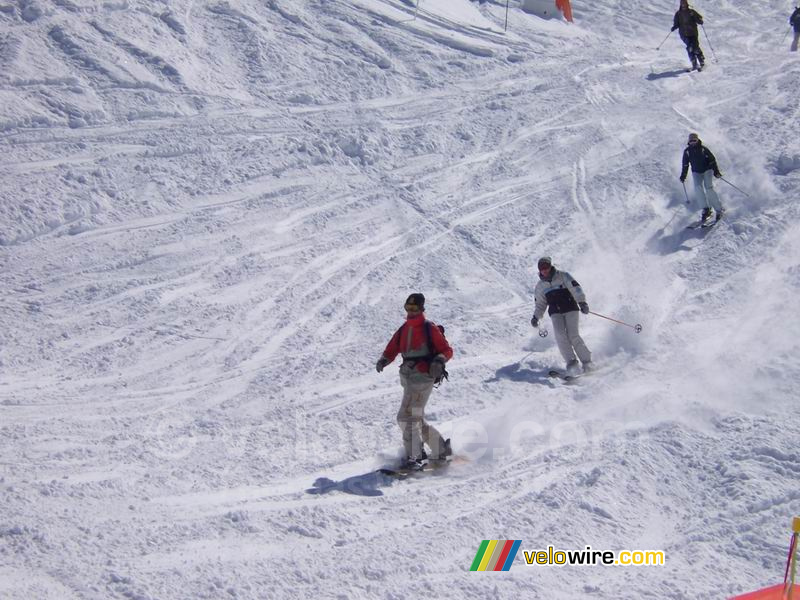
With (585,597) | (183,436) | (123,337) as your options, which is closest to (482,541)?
(585,597)

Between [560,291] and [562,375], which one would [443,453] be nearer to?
[562,375]

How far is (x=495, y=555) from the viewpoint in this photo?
24.8 feet

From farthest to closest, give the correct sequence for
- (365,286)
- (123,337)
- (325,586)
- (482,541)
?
1. (365,286)
2. (123,337)
3. (482,541)
4. (325,586)

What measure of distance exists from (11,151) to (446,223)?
661cm

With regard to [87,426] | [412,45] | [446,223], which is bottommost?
[87,426]

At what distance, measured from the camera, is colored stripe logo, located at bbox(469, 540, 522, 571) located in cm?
738

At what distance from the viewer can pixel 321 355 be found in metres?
11.4

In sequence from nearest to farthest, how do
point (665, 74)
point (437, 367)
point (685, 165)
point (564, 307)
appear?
point (437, 367) → point (564, 307) → point (685, 165) → point (665, 74)

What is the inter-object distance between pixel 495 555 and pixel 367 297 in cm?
578

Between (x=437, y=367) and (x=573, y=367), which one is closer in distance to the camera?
(x=437, y=367)

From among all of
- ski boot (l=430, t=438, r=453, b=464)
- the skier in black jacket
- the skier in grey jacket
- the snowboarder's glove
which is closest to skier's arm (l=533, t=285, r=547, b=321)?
the skier in grey jacket

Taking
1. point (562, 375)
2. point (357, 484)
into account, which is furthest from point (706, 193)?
point (357, 484)

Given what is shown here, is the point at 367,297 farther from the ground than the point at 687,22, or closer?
closer

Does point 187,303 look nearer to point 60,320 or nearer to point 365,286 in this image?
point 60,320
